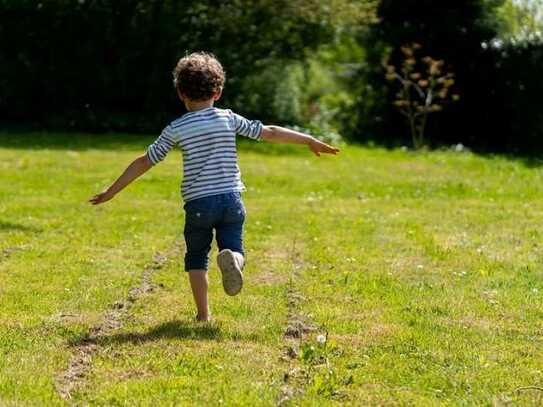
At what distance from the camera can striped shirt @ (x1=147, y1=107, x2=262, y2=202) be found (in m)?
5.84

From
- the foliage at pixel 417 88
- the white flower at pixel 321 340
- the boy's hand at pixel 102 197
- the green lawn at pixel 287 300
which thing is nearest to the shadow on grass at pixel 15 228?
the green lawn at pixel 287 300

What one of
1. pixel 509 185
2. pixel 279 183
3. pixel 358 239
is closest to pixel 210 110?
pixel 358 239

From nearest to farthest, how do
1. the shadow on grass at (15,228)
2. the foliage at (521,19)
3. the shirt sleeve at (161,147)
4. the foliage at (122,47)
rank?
the shirt sleeve at (161,147) < the shadow on grass at (15,228) < the foliage at (521,19) < the foliage at (122,47)

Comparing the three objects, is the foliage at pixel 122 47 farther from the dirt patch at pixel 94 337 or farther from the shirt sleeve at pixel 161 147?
the shirt sleeve at pixel 161 147

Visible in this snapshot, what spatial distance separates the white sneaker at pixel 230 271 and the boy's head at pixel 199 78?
934 millimetres

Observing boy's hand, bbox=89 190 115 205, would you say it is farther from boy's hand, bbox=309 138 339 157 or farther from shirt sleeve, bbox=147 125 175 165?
boy's hand, bbox=309 138 339 157

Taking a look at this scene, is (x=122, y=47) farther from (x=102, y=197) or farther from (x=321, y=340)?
→ (x=321, y=340)

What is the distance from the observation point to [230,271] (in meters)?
5.62

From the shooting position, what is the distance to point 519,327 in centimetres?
592

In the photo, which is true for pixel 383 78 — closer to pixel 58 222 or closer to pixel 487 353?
pixel 58 222

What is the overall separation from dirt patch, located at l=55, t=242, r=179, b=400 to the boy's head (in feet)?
4.67

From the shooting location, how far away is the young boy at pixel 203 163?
229 inches

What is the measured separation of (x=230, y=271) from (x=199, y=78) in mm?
1125

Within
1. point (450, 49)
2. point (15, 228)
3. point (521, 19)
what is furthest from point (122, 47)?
point (15, 228)
